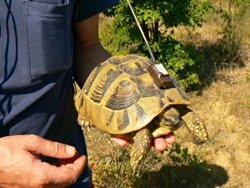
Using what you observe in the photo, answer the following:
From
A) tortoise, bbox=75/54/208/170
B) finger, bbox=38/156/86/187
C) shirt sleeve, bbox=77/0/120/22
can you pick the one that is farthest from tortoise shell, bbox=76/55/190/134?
finger, bbox=38/156/86/187

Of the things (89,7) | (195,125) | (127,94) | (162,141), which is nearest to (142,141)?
(162,141)

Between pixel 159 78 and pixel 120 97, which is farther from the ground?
pixel 159 78

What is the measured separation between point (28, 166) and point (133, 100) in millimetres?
698

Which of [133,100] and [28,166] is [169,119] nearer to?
[133,100]

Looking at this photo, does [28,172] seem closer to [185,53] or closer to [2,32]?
[2,32]

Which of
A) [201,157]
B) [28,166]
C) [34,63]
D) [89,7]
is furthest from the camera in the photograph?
[201,157]

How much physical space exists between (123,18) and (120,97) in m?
4.05

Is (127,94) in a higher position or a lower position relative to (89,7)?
lower

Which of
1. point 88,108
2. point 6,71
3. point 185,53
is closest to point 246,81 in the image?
point 185,53

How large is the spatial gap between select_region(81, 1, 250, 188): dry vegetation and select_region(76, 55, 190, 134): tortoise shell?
179 centimetres

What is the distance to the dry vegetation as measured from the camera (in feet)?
12.4

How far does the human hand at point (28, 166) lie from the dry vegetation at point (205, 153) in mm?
2283

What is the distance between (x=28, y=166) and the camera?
1.25 metres

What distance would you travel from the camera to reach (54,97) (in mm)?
1616
